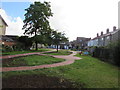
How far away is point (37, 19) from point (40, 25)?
191cm

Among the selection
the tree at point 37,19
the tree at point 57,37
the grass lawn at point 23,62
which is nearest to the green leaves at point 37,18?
the tree at point 37,19

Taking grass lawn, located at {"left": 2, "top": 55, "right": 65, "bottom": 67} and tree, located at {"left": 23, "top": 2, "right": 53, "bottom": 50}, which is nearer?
grass lawn, located at {"left": 2, "top": 55, "right": 65, "bottom": 67}

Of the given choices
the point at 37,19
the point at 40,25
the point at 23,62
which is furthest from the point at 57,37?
the point at 23,62

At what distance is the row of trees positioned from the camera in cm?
2789

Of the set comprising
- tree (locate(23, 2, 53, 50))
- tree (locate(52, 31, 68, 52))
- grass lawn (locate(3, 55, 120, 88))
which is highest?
tree (locate(23, 2, 53, 50))

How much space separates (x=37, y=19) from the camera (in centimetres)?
2822

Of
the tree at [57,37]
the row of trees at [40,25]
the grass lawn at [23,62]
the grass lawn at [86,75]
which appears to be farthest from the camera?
the tree at [57,37]

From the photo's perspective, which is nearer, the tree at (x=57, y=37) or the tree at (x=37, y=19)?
the tree at (x=37, y=19)

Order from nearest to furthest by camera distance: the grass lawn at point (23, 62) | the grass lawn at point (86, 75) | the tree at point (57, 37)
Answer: the grass lawn at point (86, 75) < the grass lawn at point (23, 62) < the tree at point (57, 37)

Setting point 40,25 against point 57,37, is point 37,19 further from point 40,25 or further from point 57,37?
point 57,37

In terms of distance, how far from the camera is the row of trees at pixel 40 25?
2789 centimetres

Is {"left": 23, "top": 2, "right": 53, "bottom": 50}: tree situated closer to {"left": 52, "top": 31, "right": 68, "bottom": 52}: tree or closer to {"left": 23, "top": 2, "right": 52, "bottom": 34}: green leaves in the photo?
{"left": 23, "top": 2, "right": 52, "bottom": 34}: green leaves

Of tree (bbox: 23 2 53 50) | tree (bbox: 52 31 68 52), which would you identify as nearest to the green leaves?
tree (bbox: 23 2 53 50)

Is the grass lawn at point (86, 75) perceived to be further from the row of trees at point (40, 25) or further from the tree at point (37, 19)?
the tree at point (37, 19)
